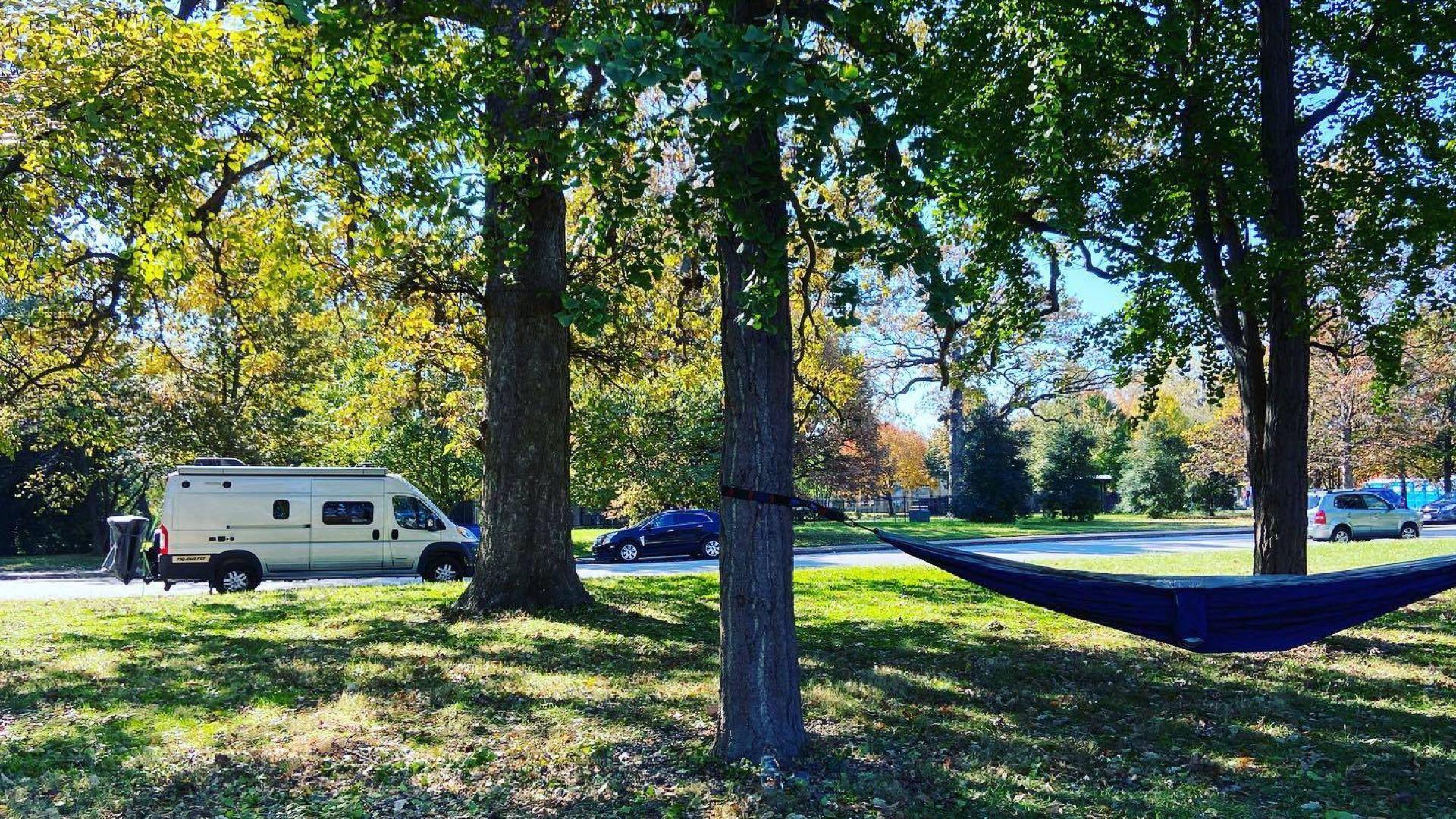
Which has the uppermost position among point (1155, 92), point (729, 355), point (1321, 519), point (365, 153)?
point (1155, 92)

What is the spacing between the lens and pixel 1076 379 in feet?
115

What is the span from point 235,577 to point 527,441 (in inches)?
337

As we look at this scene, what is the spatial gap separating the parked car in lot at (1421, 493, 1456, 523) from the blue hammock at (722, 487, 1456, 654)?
38.2 m

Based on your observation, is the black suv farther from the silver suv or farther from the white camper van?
the silver suv

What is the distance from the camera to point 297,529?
1525 cm

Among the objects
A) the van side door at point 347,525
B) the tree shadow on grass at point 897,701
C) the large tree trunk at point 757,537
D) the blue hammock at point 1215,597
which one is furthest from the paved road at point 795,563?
the large tree trunk at point 757,537

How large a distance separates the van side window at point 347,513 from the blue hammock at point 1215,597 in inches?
495

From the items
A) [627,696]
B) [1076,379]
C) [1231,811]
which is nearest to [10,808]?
[627,696]

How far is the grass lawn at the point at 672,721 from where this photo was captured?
166 inches

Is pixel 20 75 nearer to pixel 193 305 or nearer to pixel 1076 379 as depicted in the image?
pixel 193 305

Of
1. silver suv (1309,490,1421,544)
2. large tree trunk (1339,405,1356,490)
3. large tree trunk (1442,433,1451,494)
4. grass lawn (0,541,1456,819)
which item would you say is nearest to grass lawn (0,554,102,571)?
grass lawn (0,541,1456,819)

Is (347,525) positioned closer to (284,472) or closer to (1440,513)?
(284,472)

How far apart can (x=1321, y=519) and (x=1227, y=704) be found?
23.3 m

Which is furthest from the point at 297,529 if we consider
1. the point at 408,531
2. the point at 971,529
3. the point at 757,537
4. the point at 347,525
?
the point at 971,529
